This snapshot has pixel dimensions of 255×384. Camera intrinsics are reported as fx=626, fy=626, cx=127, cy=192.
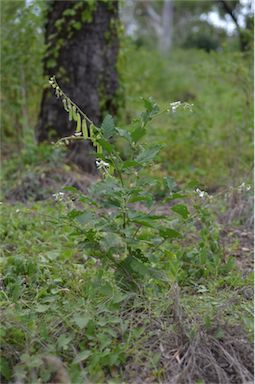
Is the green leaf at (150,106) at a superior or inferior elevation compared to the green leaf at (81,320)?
superior

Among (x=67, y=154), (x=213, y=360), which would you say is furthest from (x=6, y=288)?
(x=67, y=154)

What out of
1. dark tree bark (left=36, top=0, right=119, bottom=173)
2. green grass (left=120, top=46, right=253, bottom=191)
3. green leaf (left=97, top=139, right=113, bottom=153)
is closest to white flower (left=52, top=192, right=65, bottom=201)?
green leaf (left=97, top=139, right=113, bottom=153)

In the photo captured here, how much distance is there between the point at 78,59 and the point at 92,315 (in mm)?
3134

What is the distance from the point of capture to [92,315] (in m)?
2.45

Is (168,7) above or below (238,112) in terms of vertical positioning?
above

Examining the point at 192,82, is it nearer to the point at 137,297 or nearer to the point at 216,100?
the point at 216,100

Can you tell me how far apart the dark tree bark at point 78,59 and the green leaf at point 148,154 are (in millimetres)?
2566

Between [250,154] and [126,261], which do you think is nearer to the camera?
[126,261]

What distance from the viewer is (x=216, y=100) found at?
9.03 m

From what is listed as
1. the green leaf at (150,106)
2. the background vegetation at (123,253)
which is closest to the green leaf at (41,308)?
the background vegetation at (123,253)

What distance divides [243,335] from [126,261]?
56 centimetres

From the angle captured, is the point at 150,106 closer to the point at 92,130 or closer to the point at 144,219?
the point at 92,130

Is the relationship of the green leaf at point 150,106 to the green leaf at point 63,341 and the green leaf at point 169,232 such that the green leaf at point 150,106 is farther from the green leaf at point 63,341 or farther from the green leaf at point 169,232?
the green leaf at point 63,341

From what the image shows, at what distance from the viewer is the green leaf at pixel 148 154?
2578 mm
